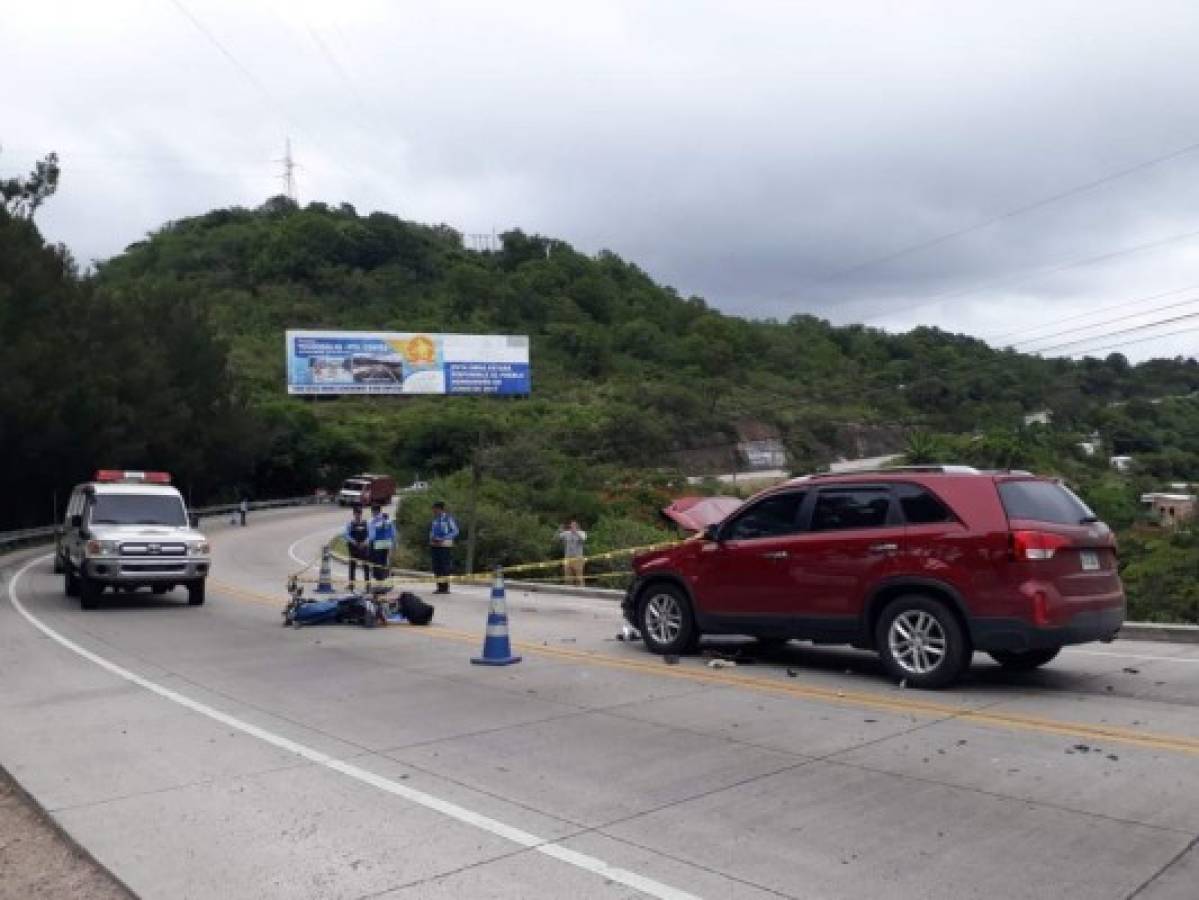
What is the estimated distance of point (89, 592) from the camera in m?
18.0

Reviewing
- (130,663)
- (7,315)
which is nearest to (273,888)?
(130,663)

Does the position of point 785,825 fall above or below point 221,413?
below

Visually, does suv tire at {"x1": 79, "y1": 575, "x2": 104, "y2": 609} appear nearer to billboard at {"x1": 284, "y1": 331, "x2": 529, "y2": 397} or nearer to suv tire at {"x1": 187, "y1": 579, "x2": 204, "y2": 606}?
suv tire at {"x1": 187, "y1": 579, "x2": 204, "y2": 606}

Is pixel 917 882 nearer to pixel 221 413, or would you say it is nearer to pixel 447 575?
pixel 447 575

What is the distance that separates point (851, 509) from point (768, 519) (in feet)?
3.10

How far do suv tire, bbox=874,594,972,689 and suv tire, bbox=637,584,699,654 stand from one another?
230 cm

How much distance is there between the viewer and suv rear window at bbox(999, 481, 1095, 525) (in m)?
9.46

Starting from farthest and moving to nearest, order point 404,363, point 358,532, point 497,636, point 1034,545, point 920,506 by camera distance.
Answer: point 404,363
point 358,532
point 497,636
point 920,506
point 1034,545

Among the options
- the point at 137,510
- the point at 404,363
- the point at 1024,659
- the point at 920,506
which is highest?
the point at 404,363

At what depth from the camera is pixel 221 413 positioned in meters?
56.8

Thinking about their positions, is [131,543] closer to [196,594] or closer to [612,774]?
[196,594]

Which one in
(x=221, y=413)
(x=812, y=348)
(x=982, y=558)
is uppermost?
(x=812, y=348)

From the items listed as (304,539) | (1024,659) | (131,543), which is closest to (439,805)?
(1024,659)

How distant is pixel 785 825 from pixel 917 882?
0.96m
